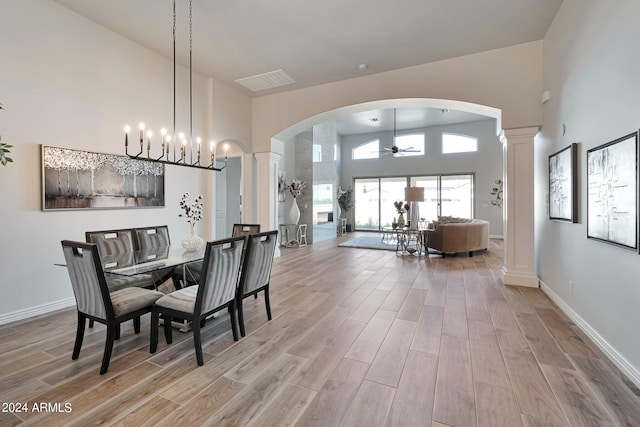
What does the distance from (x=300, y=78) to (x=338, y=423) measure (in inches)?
204

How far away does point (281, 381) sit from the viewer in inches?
78.0

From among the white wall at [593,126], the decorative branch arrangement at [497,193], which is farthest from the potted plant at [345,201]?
the white wall at [593,126]

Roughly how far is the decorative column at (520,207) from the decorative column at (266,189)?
4.29m

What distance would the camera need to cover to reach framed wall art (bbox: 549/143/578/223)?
114 inches

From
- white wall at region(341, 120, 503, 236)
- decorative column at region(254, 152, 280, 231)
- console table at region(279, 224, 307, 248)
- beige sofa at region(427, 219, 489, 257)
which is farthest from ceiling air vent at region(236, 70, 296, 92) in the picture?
white wall at region(341, 120, 503, 236)

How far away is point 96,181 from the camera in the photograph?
3.68 metres

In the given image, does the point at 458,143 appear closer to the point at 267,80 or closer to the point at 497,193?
the point at 497,193

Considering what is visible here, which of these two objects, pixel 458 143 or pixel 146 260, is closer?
pixel 146 260

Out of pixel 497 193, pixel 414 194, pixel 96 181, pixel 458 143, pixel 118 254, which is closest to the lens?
pixel 118 254

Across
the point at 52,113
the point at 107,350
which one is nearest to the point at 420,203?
the point at 52,113

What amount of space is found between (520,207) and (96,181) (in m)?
5.89

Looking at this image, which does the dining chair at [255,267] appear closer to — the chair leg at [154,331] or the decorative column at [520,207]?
the chair leg at [154,331]

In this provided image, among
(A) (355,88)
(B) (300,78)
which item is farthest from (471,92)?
(B) (300,78)

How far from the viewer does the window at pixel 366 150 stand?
1185 cm
